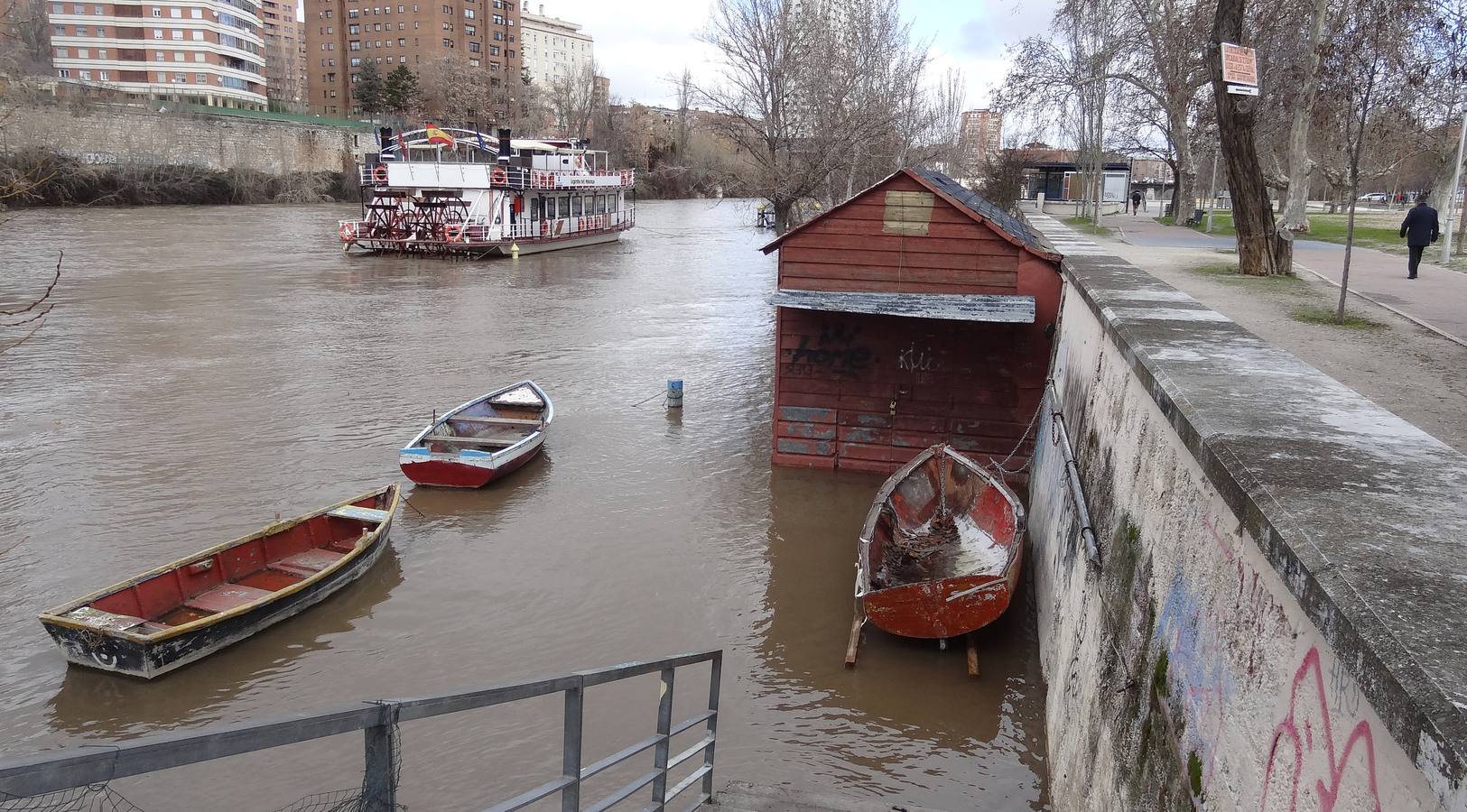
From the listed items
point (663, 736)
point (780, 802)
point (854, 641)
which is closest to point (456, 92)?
point (854, 641)

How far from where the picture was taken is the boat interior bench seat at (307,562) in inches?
428

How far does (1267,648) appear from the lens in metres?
3.34

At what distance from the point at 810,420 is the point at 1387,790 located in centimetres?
1195

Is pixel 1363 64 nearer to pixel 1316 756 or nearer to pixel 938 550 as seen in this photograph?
pixel 938 550

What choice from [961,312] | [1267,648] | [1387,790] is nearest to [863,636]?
[961,312]

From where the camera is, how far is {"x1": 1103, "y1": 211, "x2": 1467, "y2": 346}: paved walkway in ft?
40.7

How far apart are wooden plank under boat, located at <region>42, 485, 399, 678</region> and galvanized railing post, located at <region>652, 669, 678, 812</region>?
6.24m

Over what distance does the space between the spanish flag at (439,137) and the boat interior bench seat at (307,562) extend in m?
34.9

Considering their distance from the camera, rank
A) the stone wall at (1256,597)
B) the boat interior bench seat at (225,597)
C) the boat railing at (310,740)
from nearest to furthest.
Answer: the boat railing at (310,740), the stone wall at (1256,597), the boat interior bench seat at (225,597)

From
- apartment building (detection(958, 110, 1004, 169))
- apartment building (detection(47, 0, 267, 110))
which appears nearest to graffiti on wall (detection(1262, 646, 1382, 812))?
apartment building (detection(958, 110, 1004, 169))

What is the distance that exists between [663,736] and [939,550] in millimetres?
6576

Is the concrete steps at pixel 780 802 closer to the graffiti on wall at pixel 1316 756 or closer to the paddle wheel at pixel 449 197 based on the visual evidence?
the graffiti on wall at pixel 1316 756

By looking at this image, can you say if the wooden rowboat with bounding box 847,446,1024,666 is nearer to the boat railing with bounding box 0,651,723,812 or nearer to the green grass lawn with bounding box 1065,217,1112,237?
the boat railing with bounding box 0,651,723,812

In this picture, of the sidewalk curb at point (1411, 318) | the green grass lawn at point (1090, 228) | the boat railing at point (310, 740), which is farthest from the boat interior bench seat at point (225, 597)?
the green grass lawn at point (1090, 228)
